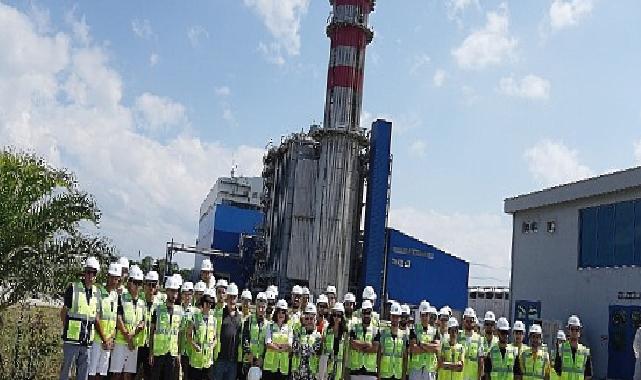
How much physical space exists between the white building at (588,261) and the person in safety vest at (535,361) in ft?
41.4

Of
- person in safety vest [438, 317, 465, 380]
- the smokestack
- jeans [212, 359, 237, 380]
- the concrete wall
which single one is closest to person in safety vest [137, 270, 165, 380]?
jeans [212, 359, 237, 380]

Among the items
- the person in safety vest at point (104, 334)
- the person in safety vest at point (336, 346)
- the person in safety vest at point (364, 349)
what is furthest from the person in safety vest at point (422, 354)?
the person in safety vest at point (104, 334)

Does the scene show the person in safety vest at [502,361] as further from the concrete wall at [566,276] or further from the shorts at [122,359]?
the concrete wall at [566,276]

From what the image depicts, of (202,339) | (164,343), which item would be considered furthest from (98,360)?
(202,339)

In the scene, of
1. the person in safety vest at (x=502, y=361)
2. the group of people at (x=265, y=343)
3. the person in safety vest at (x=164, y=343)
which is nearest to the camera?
the group of people at (x=265, y=343)

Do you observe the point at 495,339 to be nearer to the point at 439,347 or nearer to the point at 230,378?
the point at 439,347

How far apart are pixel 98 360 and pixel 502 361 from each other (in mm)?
5824

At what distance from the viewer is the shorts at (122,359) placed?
10211 millimetres

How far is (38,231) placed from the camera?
11.8 meters

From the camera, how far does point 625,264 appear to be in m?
22.7

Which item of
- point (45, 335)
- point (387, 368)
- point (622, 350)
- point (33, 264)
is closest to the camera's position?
point (387, 368)

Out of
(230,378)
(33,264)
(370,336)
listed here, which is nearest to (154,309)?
(230,378)

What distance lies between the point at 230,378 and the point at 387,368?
244 cm

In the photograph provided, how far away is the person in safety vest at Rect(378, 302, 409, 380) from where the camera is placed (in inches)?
414
